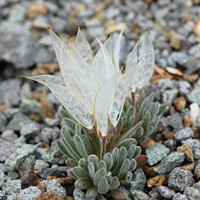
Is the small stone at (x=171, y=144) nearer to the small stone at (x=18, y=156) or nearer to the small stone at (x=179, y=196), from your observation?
the small stone at (x=179, y=196)

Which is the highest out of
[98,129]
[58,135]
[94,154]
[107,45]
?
[107,45]

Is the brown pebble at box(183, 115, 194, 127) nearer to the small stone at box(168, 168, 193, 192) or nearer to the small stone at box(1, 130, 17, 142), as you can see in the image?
the small stone at box(168, 168, 193, 192)

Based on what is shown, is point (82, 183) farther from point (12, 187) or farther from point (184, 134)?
point (184, 134)

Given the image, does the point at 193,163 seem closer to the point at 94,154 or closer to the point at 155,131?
the point at 155,131

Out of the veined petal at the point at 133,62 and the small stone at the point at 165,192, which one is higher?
the veined petal at the point at 133,62

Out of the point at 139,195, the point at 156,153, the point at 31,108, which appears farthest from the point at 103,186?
the point at 31,108

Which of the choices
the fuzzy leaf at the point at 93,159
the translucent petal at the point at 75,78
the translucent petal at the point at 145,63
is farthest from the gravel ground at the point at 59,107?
the translucent petal at the point at 75,78

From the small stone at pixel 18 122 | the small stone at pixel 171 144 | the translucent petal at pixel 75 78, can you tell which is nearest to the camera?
the translucent petal at pixel 75 78

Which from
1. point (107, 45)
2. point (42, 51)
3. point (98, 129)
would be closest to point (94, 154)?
point (98, 129)
